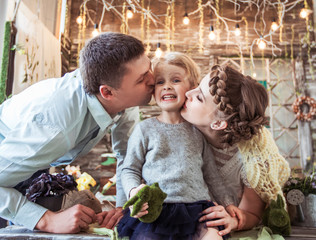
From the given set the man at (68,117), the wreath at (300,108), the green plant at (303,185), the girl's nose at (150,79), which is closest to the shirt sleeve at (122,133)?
the man at (68,117)

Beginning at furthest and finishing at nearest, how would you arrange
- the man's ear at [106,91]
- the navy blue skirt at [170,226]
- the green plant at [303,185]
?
the green plant at [303,185]
the man's ear at [106,91]
the navy blue skirt at [170,226]

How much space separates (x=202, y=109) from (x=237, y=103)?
145 millimetres

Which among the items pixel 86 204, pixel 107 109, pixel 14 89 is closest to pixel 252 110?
pixel 107 109

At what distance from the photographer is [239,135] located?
1.21 meters

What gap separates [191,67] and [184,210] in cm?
66

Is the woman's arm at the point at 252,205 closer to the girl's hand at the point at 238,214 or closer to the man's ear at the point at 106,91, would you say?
the girl's hand at the point at 238,214

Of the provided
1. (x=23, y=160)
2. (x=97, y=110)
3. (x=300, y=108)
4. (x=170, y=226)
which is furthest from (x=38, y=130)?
(x=300, y=108)

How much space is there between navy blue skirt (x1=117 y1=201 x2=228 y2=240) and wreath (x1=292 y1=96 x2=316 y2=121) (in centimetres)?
391

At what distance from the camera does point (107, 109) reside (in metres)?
1.49

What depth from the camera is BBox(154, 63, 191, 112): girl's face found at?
132 cm

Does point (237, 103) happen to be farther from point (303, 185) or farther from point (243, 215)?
point (303, 185)

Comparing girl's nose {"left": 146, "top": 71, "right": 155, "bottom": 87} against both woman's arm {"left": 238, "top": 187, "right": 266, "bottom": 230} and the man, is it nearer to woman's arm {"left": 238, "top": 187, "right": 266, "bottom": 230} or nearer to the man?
the man

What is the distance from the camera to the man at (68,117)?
3.80 feet

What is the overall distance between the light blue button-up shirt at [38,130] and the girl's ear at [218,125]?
1.60ft
